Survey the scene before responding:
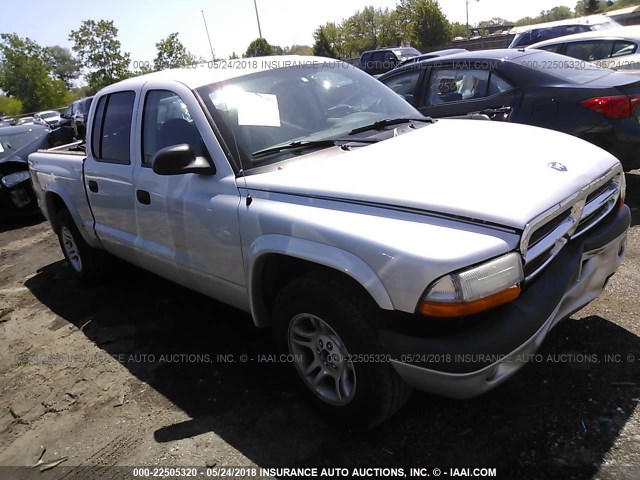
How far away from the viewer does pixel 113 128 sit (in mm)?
4016

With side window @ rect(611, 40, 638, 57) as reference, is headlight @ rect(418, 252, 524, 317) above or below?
below

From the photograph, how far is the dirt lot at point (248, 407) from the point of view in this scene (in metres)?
2.42

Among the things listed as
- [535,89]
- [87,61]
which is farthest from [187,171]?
[87,61]

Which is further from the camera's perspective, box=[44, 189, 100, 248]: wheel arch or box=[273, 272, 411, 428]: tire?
box=[44, 189, 100, 248]: wheel arch

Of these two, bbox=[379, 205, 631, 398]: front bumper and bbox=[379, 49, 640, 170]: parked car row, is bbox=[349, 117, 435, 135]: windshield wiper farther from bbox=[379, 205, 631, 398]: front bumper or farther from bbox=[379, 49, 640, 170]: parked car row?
bbox=[379, 49, 640, 170]: parked car row

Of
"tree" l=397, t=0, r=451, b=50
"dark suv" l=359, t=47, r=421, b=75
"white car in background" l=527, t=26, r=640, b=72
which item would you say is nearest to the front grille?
"white car in background" l=527, t=26, r=640, b=72

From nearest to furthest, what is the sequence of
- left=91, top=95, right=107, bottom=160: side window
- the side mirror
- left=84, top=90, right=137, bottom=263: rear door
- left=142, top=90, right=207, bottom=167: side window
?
1. the side mirror
2. left=142, top=90, right=207, bottom=167: side window
3. left=84, top=90, right=137, bottom=263: rear door
4. left=91, top=95, right=107, bottom=160: side window

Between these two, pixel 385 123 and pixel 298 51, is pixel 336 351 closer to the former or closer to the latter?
pixel 385 123

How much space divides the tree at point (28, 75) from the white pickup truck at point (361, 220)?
56833 millimetres

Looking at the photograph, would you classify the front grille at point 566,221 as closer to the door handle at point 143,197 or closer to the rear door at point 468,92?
the door handle at point 143,197

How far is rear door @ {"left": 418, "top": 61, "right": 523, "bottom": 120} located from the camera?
209 inches

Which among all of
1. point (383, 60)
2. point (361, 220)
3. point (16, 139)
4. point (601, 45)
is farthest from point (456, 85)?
point (383, 60)

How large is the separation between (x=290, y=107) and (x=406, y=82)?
3.69m

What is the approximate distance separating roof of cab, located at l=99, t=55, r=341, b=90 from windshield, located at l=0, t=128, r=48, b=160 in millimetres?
6165
